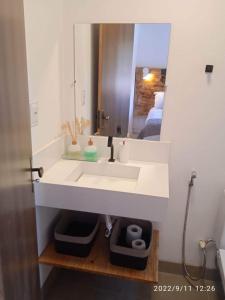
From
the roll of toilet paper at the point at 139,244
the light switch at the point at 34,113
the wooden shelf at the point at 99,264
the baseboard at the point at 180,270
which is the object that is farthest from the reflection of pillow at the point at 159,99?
the baseboard at the point at 180,270

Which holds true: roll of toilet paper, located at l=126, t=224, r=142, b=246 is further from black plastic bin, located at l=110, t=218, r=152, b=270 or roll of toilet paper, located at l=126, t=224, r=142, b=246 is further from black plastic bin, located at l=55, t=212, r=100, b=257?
black plastic bin, located at l=55, t=212, r=100, b=257

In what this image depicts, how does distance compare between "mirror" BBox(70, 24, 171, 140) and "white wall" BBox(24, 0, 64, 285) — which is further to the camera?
"mirror" BBox(70, 24, 171, 140)

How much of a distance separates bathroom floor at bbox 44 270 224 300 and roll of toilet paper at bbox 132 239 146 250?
20.4 inches

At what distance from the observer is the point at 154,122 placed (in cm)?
175

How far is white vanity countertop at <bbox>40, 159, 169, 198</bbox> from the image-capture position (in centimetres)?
136

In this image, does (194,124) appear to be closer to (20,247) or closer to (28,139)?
(28,139)

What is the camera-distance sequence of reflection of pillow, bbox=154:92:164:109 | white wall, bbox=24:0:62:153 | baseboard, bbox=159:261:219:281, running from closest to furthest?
white wall, bbox=24:0:62:153 < reflection of pillow, bbox=154:92:164:109 < baseboard, bbox=159:261:219:281

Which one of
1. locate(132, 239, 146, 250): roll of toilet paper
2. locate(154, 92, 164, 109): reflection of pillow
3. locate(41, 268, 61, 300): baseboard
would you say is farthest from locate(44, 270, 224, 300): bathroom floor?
locate(154, 92, 164, 109): reflection of pillow

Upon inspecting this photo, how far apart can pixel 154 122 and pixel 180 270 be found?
1.25 m

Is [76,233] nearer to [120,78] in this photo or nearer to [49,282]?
[49,282]

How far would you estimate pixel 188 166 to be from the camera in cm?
179

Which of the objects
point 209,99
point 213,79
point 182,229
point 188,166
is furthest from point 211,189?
point 213,79

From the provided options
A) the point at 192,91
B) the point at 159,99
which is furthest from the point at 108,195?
the point at 192,91

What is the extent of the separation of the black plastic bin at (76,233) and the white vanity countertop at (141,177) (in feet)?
1.20
